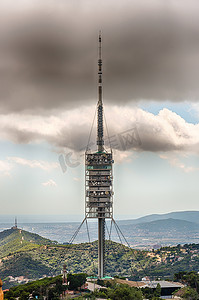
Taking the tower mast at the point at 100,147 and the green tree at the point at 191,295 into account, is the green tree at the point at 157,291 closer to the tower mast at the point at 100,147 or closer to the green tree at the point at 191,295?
the green tree at the point at 191,295

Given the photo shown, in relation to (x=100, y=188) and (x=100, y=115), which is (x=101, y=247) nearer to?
(x=100, y=188)

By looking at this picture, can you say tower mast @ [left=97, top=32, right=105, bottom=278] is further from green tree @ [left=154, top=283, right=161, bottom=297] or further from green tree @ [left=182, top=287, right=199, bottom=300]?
green tree @ [left=182, top=287, right=199, bottom=300]

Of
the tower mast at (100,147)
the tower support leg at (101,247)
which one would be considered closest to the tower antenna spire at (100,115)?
the tower mast at (100,147)

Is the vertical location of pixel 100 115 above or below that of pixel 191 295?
above

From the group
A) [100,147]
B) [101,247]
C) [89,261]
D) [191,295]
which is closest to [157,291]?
[191,295]

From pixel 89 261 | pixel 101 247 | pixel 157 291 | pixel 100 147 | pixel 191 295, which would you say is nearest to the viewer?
pixel 191 295

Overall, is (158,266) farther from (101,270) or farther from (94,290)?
(94,290)

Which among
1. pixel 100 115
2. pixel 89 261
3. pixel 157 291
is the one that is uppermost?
pixel 100 115

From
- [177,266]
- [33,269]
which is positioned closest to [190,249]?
[177,266]
